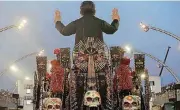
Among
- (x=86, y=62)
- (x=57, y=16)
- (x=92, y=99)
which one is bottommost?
(x=92, y=99)

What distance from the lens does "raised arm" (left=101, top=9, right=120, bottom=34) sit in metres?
13.2

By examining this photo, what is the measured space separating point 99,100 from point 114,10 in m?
3.44

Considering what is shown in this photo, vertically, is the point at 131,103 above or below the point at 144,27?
below

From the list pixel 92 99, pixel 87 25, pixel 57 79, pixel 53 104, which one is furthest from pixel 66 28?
pixel 92 99

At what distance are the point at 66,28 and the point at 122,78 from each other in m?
2.45

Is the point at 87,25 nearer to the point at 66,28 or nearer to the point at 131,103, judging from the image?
the point at 66,28

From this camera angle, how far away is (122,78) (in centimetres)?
1221

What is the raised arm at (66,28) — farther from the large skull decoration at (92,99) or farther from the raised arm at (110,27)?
the large skull decoration at (92,99)

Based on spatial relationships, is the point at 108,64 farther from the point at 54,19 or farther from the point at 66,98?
the point at 54,19

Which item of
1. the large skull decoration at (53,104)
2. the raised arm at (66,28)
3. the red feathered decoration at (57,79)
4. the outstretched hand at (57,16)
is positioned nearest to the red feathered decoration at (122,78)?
the red feathered decoration at (57,79)

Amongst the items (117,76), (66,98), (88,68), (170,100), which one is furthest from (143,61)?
(170,100)

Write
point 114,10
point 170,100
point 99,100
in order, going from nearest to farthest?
1. point 99,100
2. point 114,10
3. point 170,100

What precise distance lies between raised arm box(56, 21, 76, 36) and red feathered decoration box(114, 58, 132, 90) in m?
2.01

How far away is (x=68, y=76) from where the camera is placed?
Answer: 39.8ft
